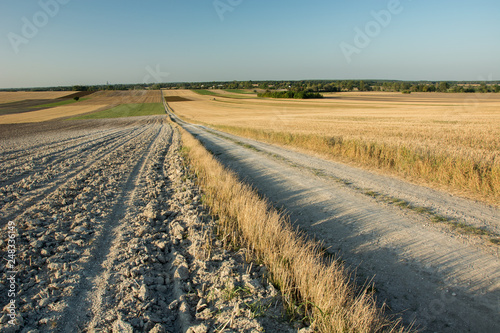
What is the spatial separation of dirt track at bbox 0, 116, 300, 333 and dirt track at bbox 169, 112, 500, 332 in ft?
7.13

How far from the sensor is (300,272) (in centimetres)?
364

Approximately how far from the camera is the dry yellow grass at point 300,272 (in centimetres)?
298

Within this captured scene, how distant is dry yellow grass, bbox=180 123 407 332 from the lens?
9.77ft

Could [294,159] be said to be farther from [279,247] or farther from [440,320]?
[440,320]

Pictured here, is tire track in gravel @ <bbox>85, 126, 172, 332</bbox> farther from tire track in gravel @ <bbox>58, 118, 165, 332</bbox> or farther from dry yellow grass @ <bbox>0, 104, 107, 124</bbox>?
dry yellow grass @ <bbox>0, 104, 107, 124</bbox>

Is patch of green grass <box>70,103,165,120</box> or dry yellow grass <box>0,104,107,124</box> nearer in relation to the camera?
dry yellow grass <box>0,104,107,124</box>

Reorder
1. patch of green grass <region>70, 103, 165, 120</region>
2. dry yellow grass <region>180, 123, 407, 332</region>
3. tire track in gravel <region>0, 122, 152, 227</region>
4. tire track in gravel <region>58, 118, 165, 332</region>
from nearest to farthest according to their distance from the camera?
dry yellow grass <region>180, 123, 407, 332</region> < tire track in gravel <region>58, 118, 165, 332</region> < tire track in gravel <region>0, 122, 152, 227</region> < patch of green grass <region>70, 103, 165, 120</region>

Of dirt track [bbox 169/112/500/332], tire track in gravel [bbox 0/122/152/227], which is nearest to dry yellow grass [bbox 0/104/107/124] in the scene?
→ tire track in gravel [bbox 0/122/152/227]

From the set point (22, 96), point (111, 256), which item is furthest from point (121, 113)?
point (111, 256)

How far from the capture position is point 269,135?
23406mm

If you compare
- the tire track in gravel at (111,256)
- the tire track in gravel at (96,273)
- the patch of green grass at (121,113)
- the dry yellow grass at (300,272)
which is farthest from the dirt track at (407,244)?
the patch of green grass at (121,113)

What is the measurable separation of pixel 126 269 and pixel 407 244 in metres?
5.37

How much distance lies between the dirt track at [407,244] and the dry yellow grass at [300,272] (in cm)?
66

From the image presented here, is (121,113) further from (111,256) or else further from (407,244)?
(407,244)
